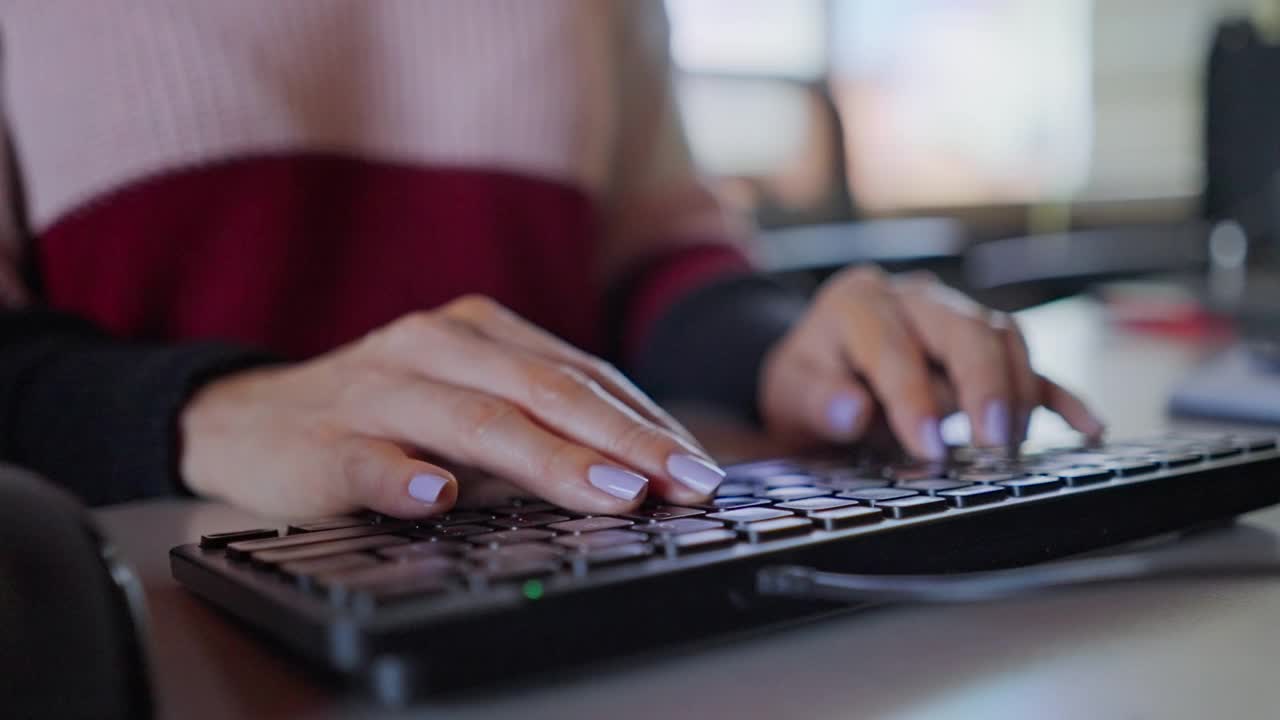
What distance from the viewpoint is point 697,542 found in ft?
0.90

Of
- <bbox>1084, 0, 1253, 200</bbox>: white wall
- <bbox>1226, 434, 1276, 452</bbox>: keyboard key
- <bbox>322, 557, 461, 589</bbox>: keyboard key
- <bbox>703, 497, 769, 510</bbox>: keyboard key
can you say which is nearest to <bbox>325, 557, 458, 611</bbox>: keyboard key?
<bbox>322, 557, 461, 589</bbox>: keyboard key

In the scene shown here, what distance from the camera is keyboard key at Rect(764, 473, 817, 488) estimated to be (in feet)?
1.25

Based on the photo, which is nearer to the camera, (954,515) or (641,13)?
(954,515)

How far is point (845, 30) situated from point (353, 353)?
118cm

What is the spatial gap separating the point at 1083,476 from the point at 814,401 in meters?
0.25

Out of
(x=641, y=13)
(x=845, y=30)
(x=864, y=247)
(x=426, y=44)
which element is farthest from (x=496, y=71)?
(x=845, y=30)

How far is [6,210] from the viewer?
633 millimetres

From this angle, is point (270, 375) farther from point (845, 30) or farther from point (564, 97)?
point (845, 30)

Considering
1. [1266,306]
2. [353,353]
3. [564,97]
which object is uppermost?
[564,97]

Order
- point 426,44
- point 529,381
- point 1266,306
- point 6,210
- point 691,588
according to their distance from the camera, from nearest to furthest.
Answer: point 691,588 → point 529,381 → point 6,210 → point 426,44 → point 1266,306

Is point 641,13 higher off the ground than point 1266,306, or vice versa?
point 641,13

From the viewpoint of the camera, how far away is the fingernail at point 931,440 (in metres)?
0.49

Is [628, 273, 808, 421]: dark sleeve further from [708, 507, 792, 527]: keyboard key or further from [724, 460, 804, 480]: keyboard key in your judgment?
[708, 507, 792, 527]: keyboard key

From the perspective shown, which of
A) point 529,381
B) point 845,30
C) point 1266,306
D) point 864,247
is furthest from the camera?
point 845,30
